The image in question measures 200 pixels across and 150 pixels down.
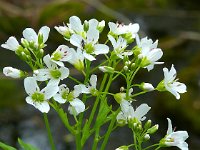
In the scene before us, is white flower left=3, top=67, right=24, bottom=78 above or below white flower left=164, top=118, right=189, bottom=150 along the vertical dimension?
above

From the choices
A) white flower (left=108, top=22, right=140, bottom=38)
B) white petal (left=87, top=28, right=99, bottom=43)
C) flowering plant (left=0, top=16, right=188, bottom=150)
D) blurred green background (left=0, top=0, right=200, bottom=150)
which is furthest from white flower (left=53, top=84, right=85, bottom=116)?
blurred green background (left=0, top=0, right=200, bottom=150)

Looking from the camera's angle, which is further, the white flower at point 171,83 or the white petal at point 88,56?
the white flower at point 171,83

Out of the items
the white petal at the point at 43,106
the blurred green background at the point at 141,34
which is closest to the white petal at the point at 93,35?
the white petal at the point at 43,106

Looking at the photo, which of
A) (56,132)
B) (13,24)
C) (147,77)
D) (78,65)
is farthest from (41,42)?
(13,24)

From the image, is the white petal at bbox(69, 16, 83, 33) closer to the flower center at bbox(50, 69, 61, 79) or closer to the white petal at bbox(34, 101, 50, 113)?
the flower center at bbox(50, 69, 61, 79)

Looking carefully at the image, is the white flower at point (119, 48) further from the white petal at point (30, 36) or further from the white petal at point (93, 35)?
the white petal at point (30, 36)

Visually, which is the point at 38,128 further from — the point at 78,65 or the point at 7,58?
the point at 78,65
